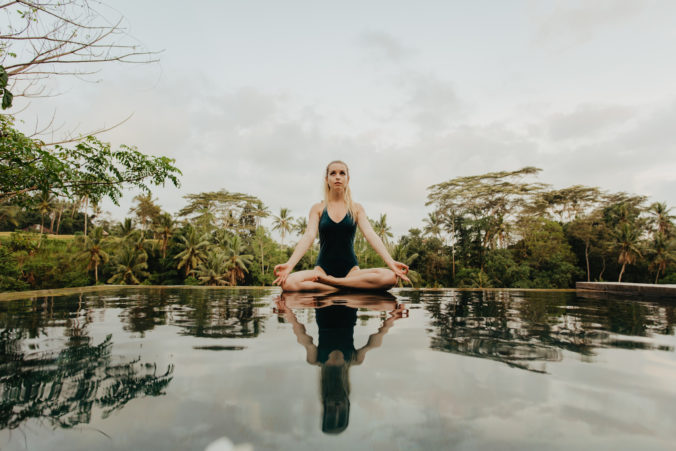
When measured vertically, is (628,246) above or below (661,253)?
above

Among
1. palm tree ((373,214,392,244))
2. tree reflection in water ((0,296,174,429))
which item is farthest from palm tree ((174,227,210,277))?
tree reflection in water ((0,296,174,429))

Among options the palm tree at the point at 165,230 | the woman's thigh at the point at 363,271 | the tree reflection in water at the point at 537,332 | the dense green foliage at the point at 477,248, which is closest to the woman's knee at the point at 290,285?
the woman's thigh at the point at 363,271

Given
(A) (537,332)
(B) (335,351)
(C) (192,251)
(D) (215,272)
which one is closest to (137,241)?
(C) (192,251)

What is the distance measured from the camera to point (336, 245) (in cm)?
375

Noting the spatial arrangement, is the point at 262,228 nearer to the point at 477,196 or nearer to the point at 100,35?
the point at 477,196

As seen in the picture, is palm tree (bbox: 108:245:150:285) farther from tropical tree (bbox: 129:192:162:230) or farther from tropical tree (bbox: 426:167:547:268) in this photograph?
tropical tree (bbox: 426:167:547:268)

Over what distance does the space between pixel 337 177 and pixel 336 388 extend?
2881 mm

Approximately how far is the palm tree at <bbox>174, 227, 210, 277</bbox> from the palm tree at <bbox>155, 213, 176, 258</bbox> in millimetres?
2679

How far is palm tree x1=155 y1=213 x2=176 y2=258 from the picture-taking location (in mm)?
30125

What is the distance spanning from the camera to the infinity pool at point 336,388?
77 cm

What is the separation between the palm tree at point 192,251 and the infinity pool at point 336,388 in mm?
27758

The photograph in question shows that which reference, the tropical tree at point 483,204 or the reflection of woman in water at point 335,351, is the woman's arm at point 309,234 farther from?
the tropical tree at point 483,204

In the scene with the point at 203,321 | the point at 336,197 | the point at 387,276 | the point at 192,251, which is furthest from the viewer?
the point at 192,251

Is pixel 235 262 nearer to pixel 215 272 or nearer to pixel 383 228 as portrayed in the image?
pixel 215 272
